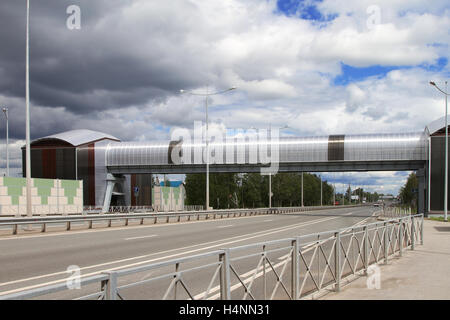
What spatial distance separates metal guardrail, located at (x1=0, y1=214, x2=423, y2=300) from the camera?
13.9 ft

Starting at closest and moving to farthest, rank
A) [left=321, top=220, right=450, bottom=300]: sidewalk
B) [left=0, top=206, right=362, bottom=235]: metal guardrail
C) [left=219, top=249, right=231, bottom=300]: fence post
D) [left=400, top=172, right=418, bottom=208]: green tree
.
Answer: [left=219, top=249, right=231, bottom=300]: fence post, [left=321, top=220, right=450, bottom=300]: sidewalk, [left=0, top=206, right=362, bottom=235]: metal guardrail, [left=400, top=172, right=418, bottom=208]: green tree

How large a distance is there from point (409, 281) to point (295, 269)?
3451 mm

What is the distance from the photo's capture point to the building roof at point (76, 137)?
6425cm

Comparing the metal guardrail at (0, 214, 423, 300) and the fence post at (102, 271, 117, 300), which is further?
the metal guardrail at (0, 214, 423, 300)

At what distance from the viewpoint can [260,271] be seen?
6398 mm

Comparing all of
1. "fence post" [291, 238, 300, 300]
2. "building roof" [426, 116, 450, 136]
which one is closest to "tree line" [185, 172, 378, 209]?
"building roof" [426, 116, 450, 136]

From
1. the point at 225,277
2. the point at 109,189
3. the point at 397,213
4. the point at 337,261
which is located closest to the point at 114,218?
the point at 337,261

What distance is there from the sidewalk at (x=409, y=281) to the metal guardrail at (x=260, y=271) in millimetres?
382

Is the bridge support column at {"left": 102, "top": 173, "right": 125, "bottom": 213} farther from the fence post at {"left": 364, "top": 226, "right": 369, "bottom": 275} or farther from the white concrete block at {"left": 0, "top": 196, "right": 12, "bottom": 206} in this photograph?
the fence post at {"left": 364, "top": 226, "right": 369, "bottom": 275}

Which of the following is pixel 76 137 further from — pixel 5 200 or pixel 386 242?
pixel 386 242

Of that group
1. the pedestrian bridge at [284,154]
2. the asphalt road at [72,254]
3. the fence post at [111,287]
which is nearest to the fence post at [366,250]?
the asphalt road at [72,254]
